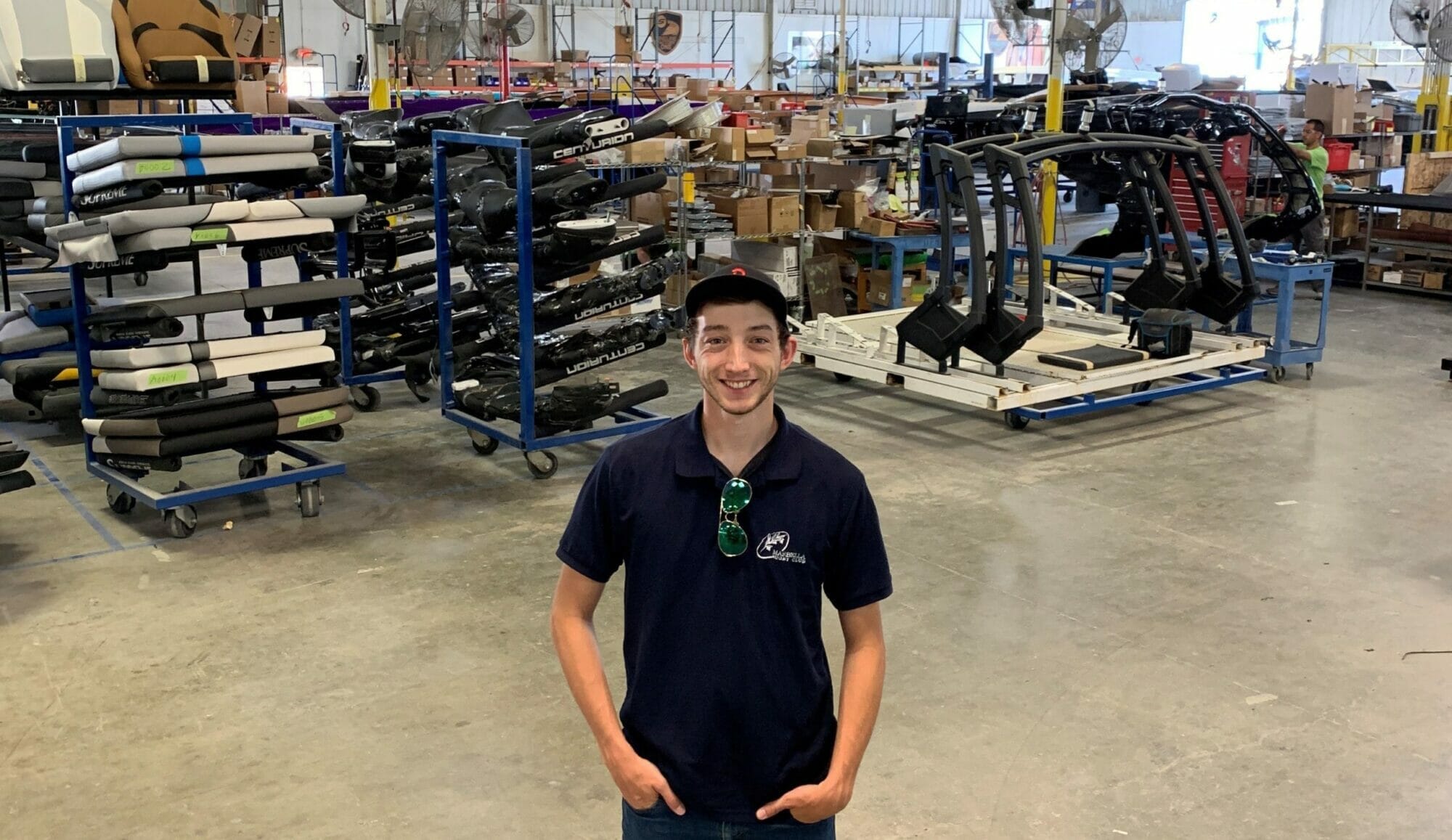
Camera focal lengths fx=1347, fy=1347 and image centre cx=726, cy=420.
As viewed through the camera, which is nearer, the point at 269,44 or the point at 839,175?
the point at 839,175

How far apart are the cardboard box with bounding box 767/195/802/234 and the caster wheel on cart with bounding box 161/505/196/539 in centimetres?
562

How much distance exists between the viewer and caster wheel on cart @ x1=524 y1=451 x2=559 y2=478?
22.1ft

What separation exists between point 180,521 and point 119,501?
53 centimetres

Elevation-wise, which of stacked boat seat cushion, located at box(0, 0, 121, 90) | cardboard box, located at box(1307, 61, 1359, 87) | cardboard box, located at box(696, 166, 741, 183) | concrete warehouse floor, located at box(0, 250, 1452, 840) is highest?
cardboard box, located at box(1307, 61, 1359, 87)

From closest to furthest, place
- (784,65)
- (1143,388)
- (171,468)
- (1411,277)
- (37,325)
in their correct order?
(171,468) < (37,325) < (1143,388) < (1411,277) < (784,65)

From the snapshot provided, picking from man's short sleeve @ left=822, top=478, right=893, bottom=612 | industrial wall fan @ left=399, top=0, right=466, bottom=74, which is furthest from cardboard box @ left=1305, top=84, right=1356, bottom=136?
man's short sleeve @ left=822, top=478, right=893, bottom=612

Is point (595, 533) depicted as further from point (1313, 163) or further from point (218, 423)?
point (1313, 163)

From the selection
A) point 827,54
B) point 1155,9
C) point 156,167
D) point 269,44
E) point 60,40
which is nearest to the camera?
point 156,167

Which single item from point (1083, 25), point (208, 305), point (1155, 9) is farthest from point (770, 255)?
point (1155, 9)

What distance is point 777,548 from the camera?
6.35ft

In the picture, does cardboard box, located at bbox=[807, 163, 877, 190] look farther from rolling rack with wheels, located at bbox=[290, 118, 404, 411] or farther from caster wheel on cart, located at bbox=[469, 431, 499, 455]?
caster wheel on cart, located at bbox=[469, 431, 499, 455]

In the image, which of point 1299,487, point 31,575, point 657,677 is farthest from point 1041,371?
point 657,677

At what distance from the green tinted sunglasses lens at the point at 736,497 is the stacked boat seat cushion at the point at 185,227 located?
4.39 meters

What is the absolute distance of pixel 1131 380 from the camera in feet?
25.5
